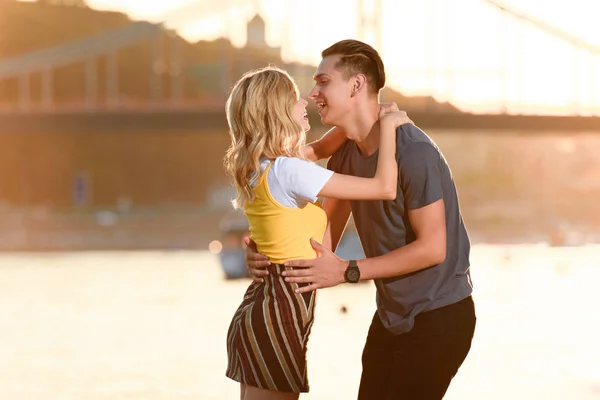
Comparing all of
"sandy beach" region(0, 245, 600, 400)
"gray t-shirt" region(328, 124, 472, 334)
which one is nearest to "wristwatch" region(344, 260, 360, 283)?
"gray t-shirt" region(328, 124, 472, 334)

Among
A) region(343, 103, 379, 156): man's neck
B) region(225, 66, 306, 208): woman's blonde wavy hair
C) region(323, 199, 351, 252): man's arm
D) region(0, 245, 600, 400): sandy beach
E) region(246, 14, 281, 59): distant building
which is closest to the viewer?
region(225, 66, 306, 208): woman's blonde wavy hair

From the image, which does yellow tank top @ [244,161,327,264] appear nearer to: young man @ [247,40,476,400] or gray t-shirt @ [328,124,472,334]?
young man @ [247,40,476,400]

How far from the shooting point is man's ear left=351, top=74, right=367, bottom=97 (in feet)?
11.0

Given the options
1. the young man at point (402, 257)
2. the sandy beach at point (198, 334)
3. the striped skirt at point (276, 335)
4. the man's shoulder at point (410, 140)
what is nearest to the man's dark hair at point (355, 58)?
the young man at point (402, 257)

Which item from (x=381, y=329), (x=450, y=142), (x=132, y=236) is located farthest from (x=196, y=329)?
(x=450, y=142)

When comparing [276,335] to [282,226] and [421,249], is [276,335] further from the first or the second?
[421,249]

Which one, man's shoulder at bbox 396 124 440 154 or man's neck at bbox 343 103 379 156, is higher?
man's neck at bbox 343 103 379 156

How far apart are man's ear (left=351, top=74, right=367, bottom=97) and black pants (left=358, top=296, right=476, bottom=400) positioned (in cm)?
62

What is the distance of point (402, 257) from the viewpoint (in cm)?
324

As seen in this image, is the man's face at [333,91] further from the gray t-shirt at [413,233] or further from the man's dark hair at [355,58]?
the gray t-shirt at [413,233]

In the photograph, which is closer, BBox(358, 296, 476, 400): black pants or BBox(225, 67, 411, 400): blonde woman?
BBox(225, 67, 411, 400): blonde woman

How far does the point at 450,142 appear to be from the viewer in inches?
4294

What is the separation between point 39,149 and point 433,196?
7023cm

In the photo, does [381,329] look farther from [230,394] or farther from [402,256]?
[230,394]
